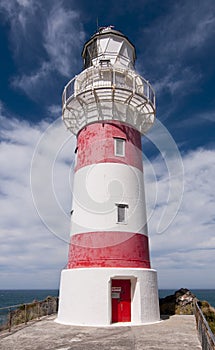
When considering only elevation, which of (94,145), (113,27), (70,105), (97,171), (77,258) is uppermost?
(113,27)

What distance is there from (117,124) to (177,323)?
29.3ft

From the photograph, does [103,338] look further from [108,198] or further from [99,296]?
[108,198]

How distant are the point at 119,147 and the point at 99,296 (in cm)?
650

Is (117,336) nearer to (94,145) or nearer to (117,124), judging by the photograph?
(94,145)

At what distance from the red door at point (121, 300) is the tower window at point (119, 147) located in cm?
556

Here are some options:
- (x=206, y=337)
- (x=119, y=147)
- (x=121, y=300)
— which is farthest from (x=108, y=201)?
(x=206, y=337)

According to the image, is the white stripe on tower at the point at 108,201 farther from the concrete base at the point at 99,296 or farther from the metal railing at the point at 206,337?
the metal railing at the point at 206,337

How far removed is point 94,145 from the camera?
1430cm

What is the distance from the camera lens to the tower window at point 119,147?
14219mm

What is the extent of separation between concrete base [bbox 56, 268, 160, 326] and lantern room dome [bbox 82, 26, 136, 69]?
1018 cm

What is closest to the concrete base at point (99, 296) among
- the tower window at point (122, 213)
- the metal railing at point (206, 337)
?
the tower window at point (122, 213)

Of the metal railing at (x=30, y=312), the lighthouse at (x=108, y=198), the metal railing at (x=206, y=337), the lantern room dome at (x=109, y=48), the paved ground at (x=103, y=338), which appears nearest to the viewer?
the metal railing at (x=206, y=337)

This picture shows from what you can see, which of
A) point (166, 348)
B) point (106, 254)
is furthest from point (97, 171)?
point (166, 348)

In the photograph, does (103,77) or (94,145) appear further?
(103,77)
